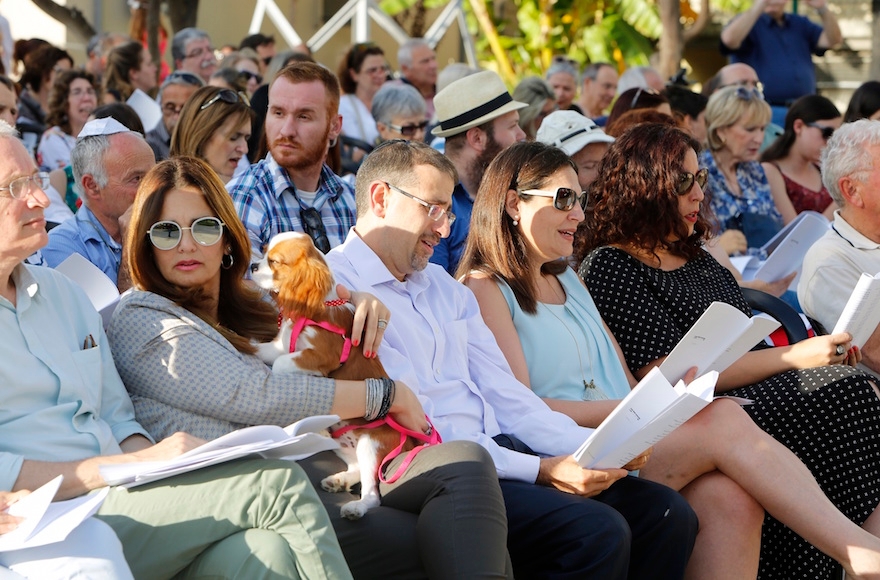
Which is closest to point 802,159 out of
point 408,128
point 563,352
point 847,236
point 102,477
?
point 408,128

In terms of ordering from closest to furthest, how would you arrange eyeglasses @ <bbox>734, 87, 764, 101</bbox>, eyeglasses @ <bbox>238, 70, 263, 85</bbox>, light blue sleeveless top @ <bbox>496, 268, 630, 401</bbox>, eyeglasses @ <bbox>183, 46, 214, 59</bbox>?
light blue sleeveless top @ <bbox>496, 268, 630, 401</bbox> < eyeglasses @ <bbox>734, 87, 764, 101</bbox> < eyeglasses @ <bbox>238, 70, 263, 85</bbox> < eyeglasses @ <bbox>183, 46, 214, 59</bbox>

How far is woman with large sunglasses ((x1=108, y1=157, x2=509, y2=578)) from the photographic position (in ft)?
10.0

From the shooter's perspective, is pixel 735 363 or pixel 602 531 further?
pixel 735 363

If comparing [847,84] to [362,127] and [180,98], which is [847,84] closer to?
[362,127]

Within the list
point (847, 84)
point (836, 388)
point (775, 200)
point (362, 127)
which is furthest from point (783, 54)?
point (836, 388)

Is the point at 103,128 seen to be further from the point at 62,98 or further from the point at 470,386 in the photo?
the point at 62,98

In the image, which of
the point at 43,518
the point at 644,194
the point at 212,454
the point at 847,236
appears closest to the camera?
the point at 43,518

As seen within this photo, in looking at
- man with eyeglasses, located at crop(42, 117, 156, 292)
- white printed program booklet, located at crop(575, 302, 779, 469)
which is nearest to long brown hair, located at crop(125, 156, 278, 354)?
man with eyeglasses, located at crop(42, 117, 156, 292)

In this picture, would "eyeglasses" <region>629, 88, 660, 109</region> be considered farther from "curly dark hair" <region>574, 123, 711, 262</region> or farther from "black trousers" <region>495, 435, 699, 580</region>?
"black trousers" <region>495, 435, 699, 580</region>

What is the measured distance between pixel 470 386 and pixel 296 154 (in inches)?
65.5

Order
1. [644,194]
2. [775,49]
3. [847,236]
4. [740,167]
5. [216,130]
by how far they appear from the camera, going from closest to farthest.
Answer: [644,194] → [847,236] → [216,130] → [740,167] → [775,49]

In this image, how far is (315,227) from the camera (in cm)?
492

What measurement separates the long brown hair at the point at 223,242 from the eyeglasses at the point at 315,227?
1.37m

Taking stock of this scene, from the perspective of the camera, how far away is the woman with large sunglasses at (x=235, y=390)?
3.06 metres
